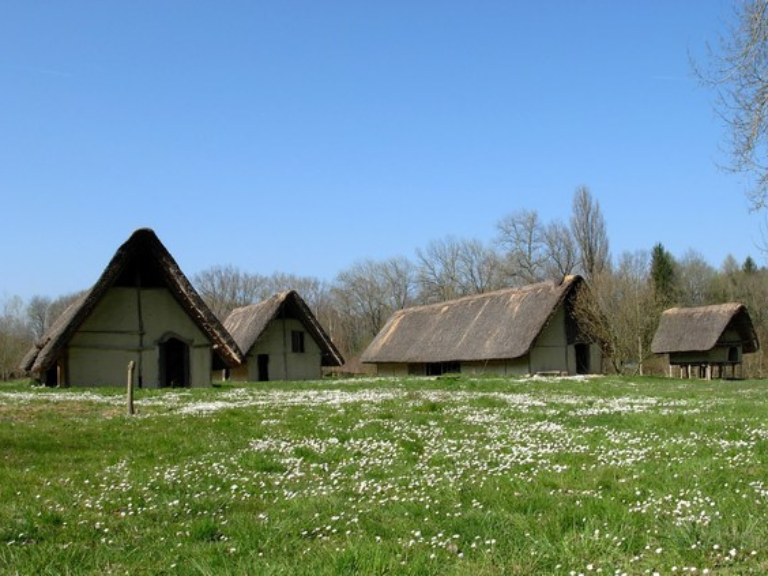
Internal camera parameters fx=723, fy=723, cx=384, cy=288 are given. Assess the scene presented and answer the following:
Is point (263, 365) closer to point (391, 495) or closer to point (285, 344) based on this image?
point (285, 344)

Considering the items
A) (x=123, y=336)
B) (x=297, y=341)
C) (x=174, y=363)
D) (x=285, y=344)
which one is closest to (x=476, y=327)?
(x=297, y=341)

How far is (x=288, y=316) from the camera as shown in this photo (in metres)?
45.7

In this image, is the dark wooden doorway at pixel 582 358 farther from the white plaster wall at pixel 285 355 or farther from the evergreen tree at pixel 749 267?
the evergreen tree at pixel 749 267

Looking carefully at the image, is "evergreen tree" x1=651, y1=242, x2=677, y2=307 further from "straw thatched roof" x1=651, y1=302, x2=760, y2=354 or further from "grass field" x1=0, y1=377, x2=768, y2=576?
"grass field" x1=0, y1=377, x2=768, y2=576

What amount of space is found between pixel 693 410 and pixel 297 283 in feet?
338

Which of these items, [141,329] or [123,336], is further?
[141,329]

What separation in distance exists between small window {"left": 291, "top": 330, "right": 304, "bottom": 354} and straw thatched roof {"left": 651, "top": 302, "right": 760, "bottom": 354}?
2831 centimetres

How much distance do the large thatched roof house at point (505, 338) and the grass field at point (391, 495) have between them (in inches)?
1196

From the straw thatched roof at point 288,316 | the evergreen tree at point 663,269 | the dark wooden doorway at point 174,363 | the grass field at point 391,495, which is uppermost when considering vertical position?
the evergreen tree at point 663,269

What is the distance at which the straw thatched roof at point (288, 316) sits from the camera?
144 ft

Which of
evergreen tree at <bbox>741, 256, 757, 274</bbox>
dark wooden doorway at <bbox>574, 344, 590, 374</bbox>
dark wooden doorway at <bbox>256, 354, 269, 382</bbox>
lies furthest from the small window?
evergreen tree at <bbox>741, 256, 757, 274</bbox>

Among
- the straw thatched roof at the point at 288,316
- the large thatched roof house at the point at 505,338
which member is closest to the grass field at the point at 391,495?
the straw thatched roof at the point at 288,316

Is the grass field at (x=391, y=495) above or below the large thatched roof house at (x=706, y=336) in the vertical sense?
below

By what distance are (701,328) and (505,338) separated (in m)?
18.4
